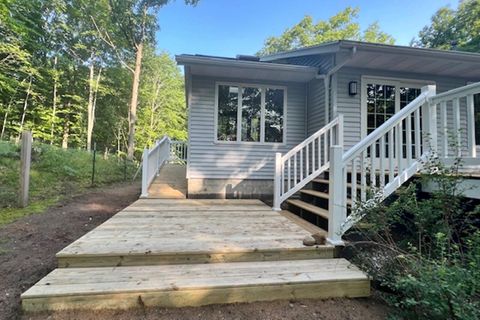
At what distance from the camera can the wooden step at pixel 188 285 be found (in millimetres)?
1818

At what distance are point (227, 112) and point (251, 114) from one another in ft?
1.88

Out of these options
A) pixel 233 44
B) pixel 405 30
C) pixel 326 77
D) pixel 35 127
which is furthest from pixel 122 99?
pixel 405 30

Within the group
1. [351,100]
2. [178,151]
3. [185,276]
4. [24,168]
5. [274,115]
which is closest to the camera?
[185,276]

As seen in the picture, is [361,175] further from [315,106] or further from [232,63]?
[232,63]

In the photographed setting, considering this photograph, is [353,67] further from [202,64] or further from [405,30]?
[405,30]

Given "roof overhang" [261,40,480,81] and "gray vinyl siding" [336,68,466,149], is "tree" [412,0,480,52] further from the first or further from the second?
"gray vinyl siding" [336,68,466,149]

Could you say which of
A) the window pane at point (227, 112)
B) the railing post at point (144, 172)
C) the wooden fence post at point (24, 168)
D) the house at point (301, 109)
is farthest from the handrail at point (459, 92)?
the wooden fence post at point (24, 168)

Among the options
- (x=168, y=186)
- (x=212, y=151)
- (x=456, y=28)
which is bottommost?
(x=168, y=186)

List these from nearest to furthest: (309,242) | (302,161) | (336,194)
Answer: (309,242) < (336,194) < (302,161)

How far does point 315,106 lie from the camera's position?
19.6ft

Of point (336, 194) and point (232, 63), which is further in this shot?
point (232, 63)

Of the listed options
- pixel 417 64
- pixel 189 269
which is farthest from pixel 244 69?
pixel 189 269

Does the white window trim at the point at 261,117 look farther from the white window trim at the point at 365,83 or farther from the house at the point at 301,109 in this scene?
the white window trim at the point at 365,83

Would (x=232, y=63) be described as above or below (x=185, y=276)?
above
